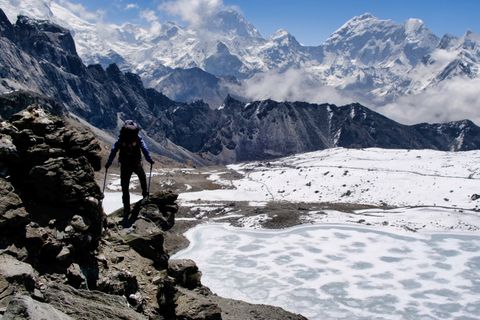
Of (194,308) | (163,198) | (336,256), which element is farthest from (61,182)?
(336,256)

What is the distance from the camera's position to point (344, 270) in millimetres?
42125

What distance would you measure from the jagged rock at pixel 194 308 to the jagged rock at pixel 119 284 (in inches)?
70.8

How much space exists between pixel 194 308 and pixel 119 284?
3.08 meters

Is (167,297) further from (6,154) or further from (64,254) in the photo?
(6,154)

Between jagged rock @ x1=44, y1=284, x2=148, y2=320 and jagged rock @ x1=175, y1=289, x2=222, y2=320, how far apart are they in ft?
15.1

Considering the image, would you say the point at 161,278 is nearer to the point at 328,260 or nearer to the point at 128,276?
the point at 128,276

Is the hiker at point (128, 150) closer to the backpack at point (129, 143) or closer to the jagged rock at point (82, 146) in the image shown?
the backpack at point (129, 143)

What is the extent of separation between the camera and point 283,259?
1746 inches

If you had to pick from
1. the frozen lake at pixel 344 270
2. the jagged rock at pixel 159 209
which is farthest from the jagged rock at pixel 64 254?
the frozen lake at pixel 344 270

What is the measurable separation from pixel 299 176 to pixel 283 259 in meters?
89.6

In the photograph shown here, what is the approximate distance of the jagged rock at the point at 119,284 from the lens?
58.8 ft

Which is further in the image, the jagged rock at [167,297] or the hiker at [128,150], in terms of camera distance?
the hiker at [128,150]

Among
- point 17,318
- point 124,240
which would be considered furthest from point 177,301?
point 17,318

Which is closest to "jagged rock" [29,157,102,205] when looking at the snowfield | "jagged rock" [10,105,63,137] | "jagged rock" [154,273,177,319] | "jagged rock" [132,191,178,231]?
"jagged rock" [10,105,63,137]
